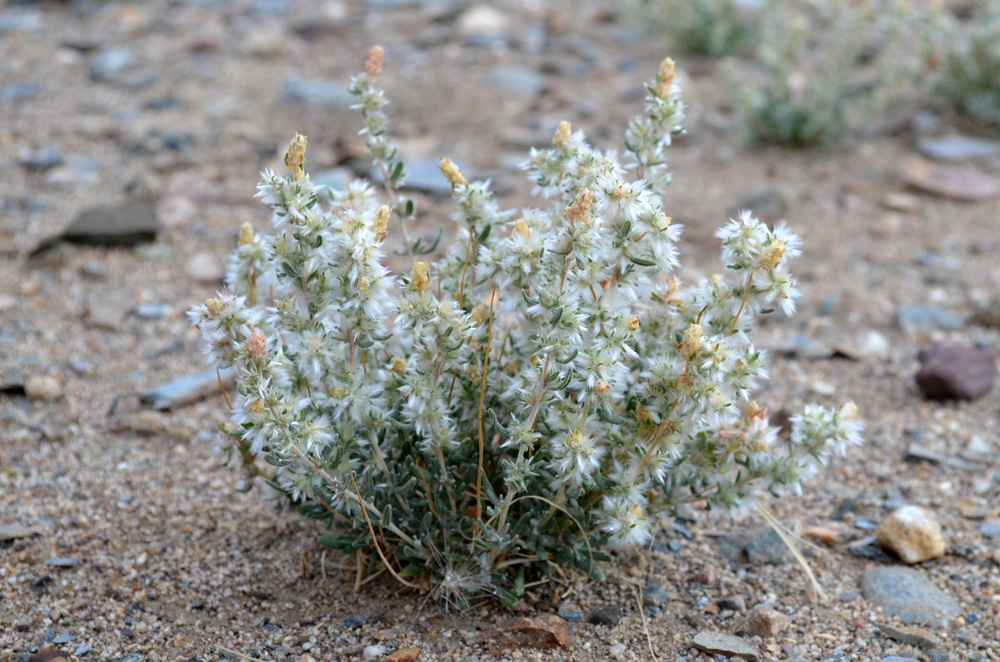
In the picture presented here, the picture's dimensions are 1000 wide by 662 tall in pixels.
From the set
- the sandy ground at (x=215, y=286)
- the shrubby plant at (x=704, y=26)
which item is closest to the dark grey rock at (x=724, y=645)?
the sandy ground at (x=215, y=286)

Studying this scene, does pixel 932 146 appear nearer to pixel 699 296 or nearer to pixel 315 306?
pixel 699 296

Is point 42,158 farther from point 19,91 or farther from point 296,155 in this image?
point 296,155

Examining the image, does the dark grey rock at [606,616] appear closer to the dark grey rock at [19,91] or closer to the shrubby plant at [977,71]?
the shrubby plant at [977,71]

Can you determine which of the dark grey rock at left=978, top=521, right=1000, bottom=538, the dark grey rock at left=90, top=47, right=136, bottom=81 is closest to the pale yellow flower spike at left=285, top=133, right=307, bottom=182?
the dark grey rock at left=978, top=521, right=1000, bottom=538

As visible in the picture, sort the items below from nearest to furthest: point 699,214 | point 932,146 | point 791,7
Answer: point 699,214 < point 932,146 < point 791,7

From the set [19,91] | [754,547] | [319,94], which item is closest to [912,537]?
[754,547]

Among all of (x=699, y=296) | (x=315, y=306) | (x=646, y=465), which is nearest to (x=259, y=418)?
(x=315, y=306)
